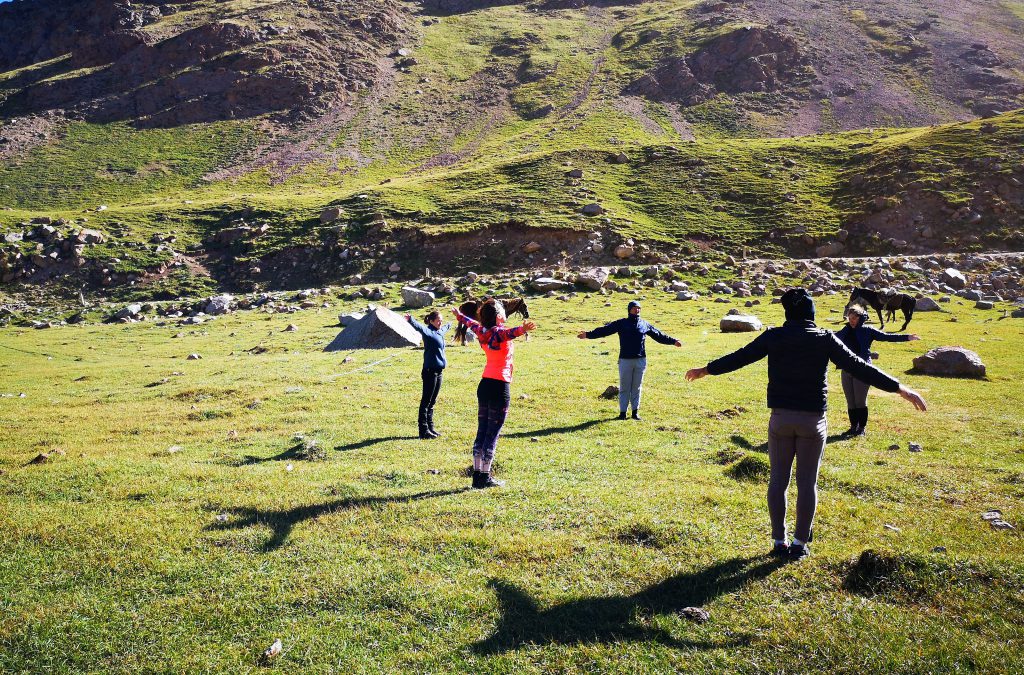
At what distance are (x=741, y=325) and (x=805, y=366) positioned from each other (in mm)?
25171

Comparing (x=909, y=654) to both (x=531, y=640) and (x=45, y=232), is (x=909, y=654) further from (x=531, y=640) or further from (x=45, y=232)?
(x=45, y=232)

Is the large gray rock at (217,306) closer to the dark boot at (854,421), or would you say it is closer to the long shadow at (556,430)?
the long shadow at (556,430)

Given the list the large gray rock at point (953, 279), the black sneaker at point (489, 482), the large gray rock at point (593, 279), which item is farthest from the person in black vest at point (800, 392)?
the large gray rock at point (953, 279)

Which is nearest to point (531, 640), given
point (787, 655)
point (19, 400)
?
point (787, 655)

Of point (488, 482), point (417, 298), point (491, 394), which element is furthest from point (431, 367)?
point (417, 298)

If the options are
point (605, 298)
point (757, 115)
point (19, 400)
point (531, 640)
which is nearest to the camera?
point (531, 640)

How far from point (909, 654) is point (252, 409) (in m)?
16.6

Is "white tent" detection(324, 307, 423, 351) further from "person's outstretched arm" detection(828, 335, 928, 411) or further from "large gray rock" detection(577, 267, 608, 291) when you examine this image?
"person's outstretched arm" detection(828, 335, 928, 411)

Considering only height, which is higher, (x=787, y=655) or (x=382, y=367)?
(x=787, y=655)

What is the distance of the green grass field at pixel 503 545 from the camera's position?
19.2ft

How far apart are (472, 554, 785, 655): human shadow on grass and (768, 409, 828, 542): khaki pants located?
1.89 feet

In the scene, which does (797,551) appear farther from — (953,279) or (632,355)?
(953,279)

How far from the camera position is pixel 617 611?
21.1 ft

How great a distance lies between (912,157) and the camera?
2675 inches
